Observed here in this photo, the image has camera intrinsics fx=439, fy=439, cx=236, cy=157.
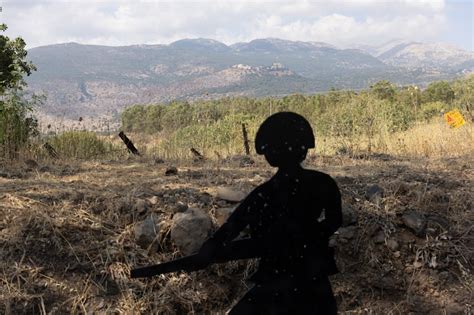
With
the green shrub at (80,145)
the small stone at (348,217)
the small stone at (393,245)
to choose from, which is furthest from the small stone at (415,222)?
the green shrub at (80,145)

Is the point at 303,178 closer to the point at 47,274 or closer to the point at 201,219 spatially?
the point at 201,219

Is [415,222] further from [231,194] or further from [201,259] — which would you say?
[201,259]

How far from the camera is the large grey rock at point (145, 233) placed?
3.08 meters

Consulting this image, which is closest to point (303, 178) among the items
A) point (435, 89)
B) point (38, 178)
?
point (38, 178)

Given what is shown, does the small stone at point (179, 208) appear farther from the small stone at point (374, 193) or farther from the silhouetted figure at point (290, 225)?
the silhouetted figure at point (290, 225)

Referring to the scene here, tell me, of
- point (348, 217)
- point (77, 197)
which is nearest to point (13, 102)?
point (77, 197)

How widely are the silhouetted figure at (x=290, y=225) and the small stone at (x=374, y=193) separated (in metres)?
1.98

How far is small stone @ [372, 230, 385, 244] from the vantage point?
329 centimetres

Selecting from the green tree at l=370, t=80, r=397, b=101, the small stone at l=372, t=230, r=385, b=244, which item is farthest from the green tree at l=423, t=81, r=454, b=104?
the small stone at l=372, t=230, r=385, b=244

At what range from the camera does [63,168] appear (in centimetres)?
498

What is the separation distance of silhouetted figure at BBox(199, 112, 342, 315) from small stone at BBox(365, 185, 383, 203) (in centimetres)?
198

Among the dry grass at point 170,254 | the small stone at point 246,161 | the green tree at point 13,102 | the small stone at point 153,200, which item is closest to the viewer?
the dry grass at point 170,254

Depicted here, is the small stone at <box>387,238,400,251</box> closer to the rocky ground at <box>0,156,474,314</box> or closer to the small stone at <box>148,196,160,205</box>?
the rocky ground at <box>0,156,474,314</box>

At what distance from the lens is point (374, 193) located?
3.63 meters
